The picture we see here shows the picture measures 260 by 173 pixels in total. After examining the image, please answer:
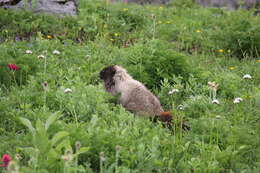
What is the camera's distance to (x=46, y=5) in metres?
11.2

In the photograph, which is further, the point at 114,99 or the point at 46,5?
the point at 46,5

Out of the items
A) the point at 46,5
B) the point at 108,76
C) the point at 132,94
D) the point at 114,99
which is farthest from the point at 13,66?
the point at 46,5

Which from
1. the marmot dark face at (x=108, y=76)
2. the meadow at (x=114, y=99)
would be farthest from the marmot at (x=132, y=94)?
the meadow at (x=114, y=99)

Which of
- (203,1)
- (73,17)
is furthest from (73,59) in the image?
(203,1)

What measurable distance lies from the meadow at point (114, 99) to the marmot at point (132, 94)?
19 centimetres

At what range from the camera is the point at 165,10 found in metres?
13.6

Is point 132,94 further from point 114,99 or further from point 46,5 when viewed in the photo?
point 46,5

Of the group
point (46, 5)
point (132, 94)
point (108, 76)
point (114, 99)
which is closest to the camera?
point (132, 94)

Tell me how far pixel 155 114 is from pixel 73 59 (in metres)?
2.82

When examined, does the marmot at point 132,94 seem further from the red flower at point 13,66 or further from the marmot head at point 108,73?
the red flower at point 13,66

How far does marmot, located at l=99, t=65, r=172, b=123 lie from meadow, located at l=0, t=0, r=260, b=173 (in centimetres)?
19

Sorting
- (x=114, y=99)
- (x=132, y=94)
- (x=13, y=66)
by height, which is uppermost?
(x=13, y=66)

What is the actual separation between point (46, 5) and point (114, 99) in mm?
6052

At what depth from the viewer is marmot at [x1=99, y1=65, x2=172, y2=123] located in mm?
5723
